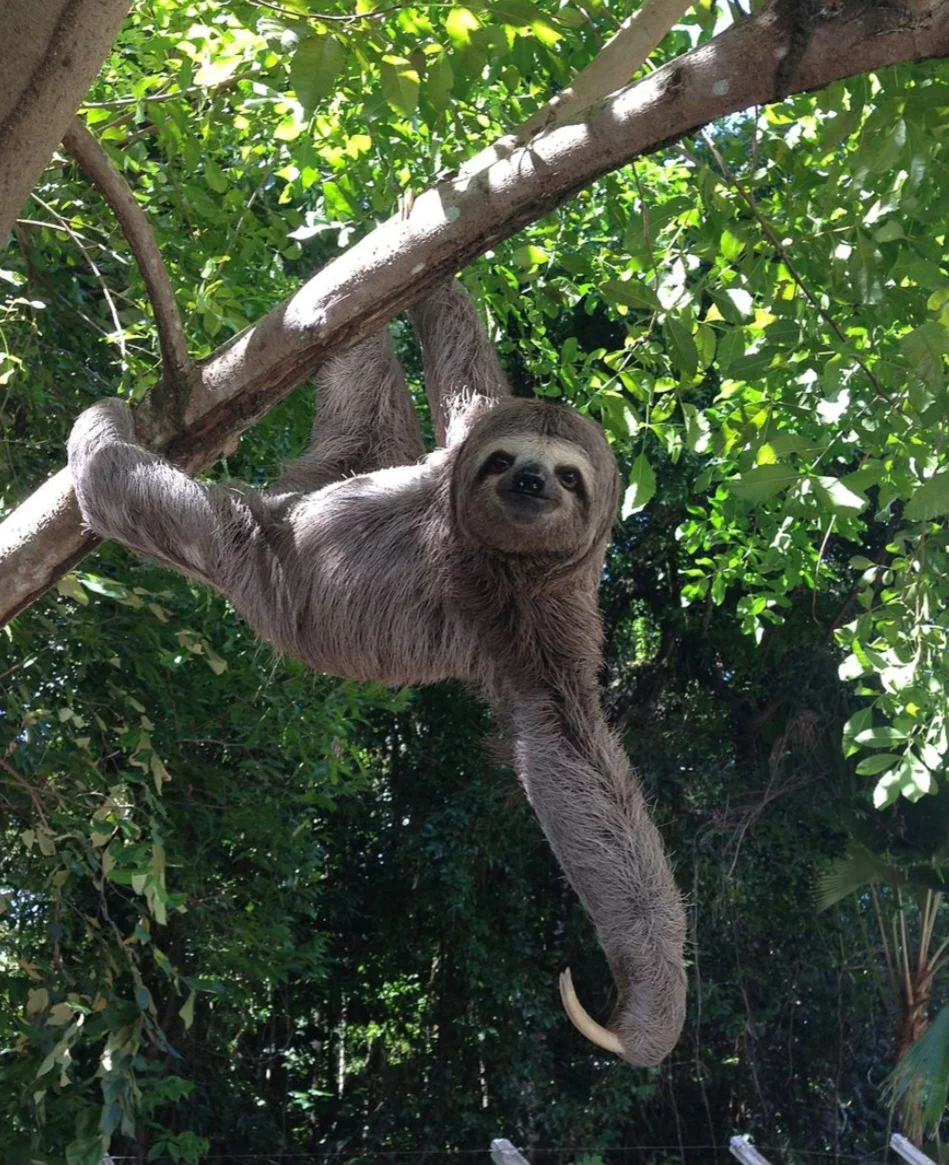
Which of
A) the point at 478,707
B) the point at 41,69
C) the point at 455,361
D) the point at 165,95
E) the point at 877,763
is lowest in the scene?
the point at 877,763

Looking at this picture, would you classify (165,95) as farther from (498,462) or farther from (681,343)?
(681,343)

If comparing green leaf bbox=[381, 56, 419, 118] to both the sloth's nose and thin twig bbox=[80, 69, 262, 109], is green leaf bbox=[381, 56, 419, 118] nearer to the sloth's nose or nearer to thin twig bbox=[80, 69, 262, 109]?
the sloth's nose

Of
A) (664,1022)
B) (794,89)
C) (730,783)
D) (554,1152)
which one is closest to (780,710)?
(730,783)

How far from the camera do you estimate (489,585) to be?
14.8 ft

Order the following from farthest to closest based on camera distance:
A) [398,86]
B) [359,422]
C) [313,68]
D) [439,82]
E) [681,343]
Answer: [359,422], [681,343], [439,82], [398,86], [313,68]

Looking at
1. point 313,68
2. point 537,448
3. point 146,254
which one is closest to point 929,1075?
point 537,448

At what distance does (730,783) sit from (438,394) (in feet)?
34.7

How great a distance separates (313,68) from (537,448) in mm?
1791

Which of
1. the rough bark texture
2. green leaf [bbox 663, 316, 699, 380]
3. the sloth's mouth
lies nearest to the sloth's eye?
the sloth's mouth

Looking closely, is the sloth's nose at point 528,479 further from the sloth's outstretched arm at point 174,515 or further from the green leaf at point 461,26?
the green leaf at point 461,26

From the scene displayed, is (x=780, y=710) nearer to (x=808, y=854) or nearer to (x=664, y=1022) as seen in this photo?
(x=808, y=854)

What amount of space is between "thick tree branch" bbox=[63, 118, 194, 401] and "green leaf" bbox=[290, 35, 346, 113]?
0.90 metres

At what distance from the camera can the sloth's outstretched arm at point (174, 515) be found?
156 inches

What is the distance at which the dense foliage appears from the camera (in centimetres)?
404
